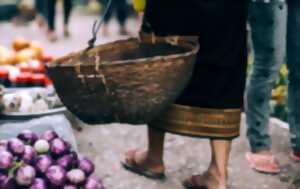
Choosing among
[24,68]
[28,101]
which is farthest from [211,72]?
[24,68]

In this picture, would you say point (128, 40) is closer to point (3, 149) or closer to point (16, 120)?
point (3, 149)

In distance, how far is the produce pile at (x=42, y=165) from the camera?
2.97 meters

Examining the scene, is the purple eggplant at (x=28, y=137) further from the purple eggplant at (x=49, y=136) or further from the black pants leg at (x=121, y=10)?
the black pants leg at (x=121, y=10)

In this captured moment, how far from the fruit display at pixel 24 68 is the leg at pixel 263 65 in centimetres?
170

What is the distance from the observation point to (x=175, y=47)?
331 cm

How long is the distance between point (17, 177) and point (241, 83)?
126 cm

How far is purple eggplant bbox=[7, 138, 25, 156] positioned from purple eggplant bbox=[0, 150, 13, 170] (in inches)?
2.7

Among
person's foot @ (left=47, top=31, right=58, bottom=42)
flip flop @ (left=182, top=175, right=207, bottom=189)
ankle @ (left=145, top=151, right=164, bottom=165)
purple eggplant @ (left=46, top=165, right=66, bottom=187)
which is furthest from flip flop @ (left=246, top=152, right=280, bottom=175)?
person's foot @ (left=47, top=31, right=58, bottom=42)

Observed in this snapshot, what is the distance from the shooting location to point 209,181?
3.57 metres

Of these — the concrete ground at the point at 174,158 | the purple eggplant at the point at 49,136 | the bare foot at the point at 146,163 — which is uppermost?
the purple eggplant at the point at 49,136

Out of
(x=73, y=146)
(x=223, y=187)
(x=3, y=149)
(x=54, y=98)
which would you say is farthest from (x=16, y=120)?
(x=223, y=187)

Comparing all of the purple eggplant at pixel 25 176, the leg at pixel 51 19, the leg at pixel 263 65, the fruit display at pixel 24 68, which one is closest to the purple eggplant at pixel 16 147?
the purple eggplant at pixel 25 176

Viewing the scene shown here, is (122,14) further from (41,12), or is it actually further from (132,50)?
(132,50)

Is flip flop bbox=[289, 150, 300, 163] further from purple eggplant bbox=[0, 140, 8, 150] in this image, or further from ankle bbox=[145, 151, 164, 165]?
purple eggplant bbox=[0, 140, 8, 150]
